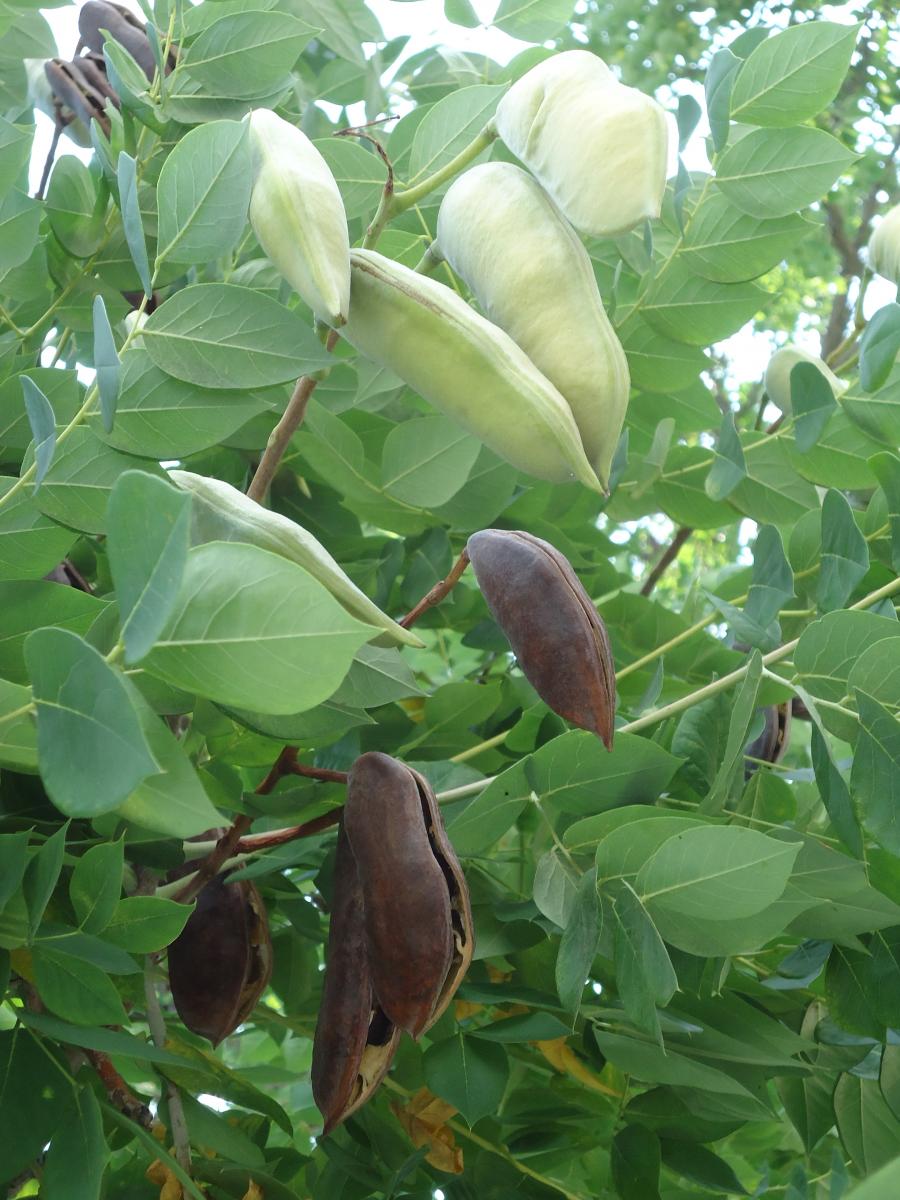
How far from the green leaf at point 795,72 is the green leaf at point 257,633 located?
36 centimetres

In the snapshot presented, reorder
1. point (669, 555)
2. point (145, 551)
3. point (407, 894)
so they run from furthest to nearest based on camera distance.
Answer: point (669, 555) → point (407, 894) → point (145, 551)

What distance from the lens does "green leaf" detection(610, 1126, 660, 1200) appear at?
544 millimetres

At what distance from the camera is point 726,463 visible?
1.95 feet

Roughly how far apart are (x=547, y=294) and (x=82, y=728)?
7.9 inches

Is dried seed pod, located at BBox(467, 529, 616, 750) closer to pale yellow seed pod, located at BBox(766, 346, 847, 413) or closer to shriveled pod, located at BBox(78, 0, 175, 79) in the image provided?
pale yellow seed pod, located at BBox(766, 346, 847, 413)

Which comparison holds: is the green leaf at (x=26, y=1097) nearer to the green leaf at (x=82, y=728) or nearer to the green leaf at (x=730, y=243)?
the green leaf at (x=82, y=728)

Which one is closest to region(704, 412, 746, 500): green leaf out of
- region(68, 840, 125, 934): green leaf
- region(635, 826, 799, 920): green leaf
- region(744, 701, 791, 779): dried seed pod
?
region(744, 701, 791, 779): dried seed pod

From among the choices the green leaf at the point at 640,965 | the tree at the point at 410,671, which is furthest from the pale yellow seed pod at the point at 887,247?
the green leaf at the point at 640,965

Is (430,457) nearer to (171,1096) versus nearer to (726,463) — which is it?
(726,463)

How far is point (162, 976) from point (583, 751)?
239 mm

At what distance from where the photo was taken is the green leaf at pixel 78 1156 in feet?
1.41

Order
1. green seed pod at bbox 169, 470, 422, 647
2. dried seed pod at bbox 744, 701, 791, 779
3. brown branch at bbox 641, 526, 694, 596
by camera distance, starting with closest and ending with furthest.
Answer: green seed pod at bbox 169, 470, 422, 647
dried seed pod at bbox 744, 701, 791, 779
brown branch at bbox 641, 526, 694, 596

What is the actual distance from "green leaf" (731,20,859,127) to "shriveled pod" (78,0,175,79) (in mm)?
289

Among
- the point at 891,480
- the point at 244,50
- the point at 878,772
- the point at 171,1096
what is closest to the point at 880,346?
the point at 891,480
